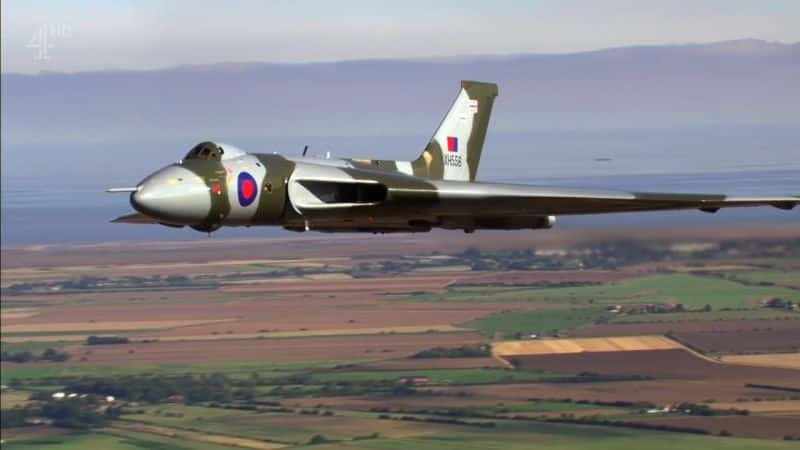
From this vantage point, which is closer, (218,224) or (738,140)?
(218,224)

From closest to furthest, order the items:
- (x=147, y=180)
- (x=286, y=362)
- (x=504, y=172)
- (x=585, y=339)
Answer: (x=147, y=180)
(x=504, y=172)
(x=585, y=339)
(x=286, y=362)

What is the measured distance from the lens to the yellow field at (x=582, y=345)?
58.4m

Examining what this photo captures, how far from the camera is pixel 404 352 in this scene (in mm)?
67750

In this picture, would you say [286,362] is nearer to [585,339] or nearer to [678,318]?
[585,339]

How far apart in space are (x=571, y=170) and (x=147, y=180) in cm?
2578

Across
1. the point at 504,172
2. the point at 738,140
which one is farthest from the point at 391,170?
the point at 738,140

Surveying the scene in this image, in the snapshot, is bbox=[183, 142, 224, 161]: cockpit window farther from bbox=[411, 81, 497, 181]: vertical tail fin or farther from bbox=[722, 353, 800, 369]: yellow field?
bbox=[722, 353, 800, 369]: yellow field

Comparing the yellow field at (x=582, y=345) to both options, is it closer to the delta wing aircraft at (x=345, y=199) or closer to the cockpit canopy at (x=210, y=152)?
the delta wing aircraft at (x=345, y=199)

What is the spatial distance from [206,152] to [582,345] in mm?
34821

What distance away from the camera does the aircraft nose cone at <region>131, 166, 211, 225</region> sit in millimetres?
27734

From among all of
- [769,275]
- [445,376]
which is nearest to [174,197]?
[769,275]

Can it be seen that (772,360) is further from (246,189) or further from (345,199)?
(246,189)

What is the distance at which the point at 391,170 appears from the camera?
32.9 meters

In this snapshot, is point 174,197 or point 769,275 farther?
point 769,275
